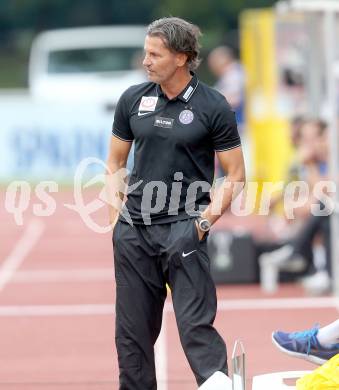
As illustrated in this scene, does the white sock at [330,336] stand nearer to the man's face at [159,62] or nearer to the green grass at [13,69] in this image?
the man's face at [159,62]

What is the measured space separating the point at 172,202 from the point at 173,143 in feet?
1.12

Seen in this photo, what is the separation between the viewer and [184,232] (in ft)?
23.0

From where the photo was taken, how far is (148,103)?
23.1 ft

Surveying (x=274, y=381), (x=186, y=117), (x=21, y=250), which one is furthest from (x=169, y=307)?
(x=186, y=117)

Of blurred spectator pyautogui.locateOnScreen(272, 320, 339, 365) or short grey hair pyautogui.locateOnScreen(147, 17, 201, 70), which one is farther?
blurred spectator pyautogui.locateOnScreen(272, 320, 339, 365)

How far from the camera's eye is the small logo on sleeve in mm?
6926

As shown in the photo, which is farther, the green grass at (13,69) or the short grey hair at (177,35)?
the green grass at (13,69)

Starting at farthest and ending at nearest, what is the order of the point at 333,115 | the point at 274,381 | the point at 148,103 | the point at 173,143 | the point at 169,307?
the point at 333,115
the point at 169,307
the point at 274,381
the point at 148,103
the point at 173,143

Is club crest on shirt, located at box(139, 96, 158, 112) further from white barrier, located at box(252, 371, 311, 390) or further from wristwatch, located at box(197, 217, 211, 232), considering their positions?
white barrier, located at box(252, 371, 311, 390)

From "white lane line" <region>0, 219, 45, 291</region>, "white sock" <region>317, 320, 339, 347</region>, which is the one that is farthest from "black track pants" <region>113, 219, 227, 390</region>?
"white lane line" <region>0, 219, 45, 291</region>

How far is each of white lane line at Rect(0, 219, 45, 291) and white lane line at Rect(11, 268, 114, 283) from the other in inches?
5.3

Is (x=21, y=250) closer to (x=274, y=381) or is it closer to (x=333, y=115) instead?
(x=333, y=115)

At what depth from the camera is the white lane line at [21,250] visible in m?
14.6

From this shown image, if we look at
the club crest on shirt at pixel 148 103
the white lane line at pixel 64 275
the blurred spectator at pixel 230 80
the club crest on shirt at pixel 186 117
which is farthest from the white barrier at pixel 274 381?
the blurred spectator at pixel 230 80
